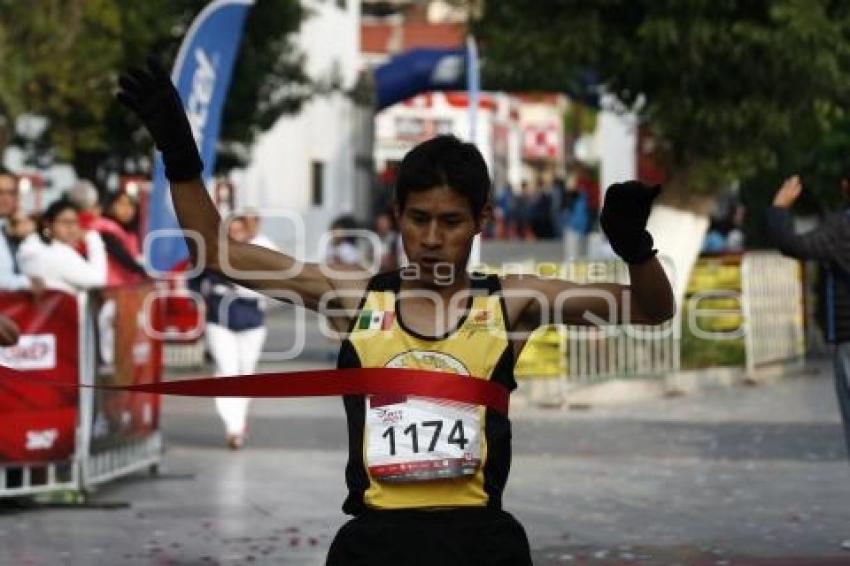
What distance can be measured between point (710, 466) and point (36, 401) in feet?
14.2

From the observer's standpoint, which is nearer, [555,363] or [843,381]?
[843,381]

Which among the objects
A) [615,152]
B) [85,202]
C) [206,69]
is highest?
[615,152]

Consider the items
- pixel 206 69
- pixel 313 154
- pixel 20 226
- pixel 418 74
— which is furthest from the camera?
pixel 313 154

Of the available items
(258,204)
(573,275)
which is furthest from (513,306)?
(258,204)

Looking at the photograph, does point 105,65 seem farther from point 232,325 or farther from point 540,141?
point 540,141

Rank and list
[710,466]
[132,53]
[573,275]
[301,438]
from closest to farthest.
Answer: [710,466]
[301,438]
[573,275]
[132,53]

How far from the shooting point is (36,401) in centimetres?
1137

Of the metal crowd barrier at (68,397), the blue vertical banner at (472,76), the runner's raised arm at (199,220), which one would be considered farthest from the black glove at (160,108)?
the blue vertical banner at (472,76)

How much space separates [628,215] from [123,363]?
8.25m

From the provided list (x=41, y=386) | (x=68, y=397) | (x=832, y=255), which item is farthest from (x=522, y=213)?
(x=832, y=255)

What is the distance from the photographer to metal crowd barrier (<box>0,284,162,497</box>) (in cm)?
1126

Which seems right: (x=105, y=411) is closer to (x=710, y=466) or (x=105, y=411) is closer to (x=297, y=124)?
(x=710, y=466)

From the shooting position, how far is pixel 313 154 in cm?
4894

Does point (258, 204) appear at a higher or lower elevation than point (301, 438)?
higher
